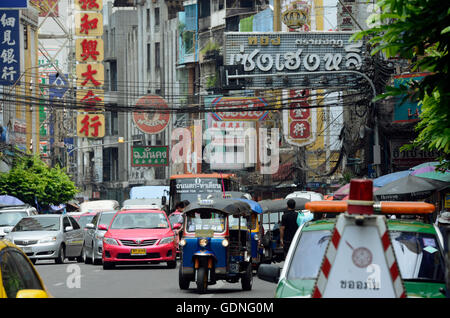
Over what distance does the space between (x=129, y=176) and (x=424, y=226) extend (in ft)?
332

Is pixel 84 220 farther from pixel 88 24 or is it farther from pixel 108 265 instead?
pixel 88 24

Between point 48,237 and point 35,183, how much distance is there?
28982mm

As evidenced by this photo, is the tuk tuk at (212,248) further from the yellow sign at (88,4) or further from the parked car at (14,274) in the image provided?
the yellow sign at (88,4)

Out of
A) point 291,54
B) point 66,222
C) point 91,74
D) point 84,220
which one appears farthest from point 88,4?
point 66,222

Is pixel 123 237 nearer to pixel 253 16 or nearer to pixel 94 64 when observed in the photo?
pixel 94 64

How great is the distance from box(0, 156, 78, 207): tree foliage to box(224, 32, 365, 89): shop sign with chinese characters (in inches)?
524

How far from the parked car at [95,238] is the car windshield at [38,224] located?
40.2 inches

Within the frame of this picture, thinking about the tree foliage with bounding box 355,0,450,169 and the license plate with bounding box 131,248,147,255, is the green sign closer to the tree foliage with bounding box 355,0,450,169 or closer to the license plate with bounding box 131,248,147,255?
the license plate with bounding box 131,248,147,255

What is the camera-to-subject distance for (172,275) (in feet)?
79.8

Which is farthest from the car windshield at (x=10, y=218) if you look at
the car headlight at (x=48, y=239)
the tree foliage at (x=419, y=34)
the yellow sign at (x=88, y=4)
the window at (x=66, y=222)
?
the yellow sign at (x=88, y=4)

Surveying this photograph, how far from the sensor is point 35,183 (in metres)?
58.9

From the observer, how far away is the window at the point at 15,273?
8016mm

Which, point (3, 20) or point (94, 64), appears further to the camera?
point (94, 64)
